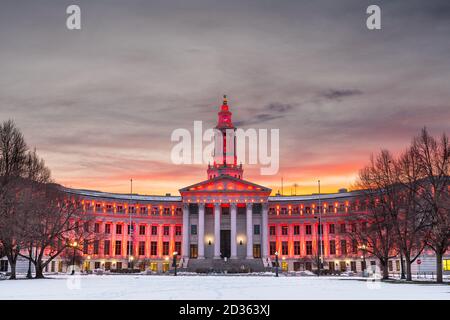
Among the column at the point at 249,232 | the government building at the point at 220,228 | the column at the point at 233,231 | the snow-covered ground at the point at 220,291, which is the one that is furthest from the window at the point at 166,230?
the snow-covered ground at the point at 220,291

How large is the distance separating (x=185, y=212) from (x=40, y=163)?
6251cm

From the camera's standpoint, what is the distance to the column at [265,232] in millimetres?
127562

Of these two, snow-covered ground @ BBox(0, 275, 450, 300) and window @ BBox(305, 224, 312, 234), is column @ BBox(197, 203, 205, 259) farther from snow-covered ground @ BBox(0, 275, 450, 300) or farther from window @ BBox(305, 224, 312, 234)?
snow-covered ground @ BBox(0, 275, 450, 300)

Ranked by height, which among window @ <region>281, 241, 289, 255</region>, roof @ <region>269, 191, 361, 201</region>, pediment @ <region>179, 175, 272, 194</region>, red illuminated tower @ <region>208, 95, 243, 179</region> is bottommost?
window @ <region>281, 241, 289, 255</region>

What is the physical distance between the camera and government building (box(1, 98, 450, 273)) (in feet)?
420

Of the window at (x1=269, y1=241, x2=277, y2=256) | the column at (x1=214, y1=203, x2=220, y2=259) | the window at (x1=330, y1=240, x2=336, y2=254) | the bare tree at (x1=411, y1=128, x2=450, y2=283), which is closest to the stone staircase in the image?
the column at (x1=214, y1=203, x2=220, y2=259)

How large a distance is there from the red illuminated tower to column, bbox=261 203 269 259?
21853 millimetres

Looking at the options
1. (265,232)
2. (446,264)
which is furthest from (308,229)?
(446,264)

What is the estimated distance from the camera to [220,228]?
436 feet

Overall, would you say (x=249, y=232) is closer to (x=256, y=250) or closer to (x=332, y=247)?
(x=256, y=250)
